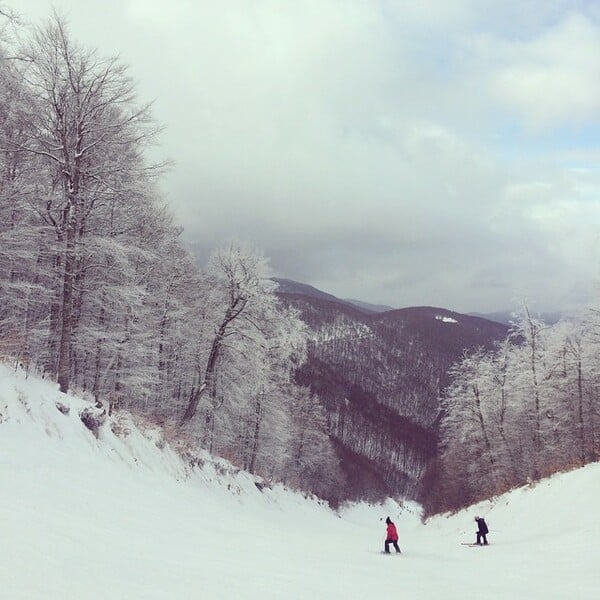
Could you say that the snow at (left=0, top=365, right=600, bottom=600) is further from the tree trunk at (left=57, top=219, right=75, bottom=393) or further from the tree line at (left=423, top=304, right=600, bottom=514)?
the tree line at (left=423, top=304, right=600, bottom=514)

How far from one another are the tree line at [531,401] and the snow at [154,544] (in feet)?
59.4

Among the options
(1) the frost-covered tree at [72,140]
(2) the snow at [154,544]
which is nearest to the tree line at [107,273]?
(1) the frost-covered tree at [72,140]

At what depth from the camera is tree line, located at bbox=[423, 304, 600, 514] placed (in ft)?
113

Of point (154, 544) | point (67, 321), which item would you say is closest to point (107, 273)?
point (67, 321)

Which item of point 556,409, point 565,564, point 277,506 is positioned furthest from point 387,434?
point 565,564

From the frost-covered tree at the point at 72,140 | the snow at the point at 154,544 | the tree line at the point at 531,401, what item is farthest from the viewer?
the tree line at the point at 531,401

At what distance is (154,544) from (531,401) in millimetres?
37801

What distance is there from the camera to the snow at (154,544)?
17.1ft

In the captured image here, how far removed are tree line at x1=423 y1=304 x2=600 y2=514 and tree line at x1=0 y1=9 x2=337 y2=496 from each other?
17.8 m

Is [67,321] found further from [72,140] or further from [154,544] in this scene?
[154,544]

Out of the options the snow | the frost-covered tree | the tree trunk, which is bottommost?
the snow

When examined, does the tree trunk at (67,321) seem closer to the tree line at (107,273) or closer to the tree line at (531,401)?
the tree line at (107,273)

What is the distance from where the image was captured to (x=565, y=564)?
11.2 m

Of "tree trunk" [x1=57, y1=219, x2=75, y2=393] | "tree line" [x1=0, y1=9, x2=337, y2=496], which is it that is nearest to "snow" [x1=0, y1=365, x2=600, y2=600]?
"tree trunk" [x1=57, y1=219, x2=75, y2=393]
